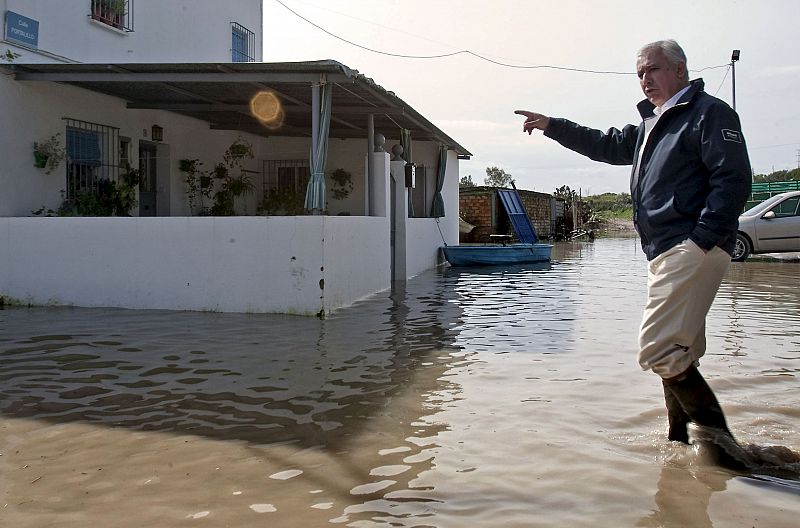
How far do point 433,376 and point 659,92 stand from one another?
2.82 metres

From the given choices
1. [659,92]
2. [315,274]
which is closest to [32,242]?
[315,274]

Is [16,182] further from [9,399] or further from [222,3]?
[222,3]

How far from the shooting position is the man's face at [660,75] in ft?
11.9

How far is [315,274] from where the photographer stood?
8922mm

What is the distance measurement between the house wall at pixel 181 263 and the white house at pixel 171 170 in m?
0.02

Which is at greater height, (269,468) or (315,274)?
(315,274)

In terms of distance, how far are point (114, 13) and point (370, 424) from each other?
10.6 meters

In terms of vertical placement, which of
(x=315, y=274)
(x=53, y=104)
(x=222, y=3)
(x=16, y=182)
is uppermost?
(x=222, y=3)

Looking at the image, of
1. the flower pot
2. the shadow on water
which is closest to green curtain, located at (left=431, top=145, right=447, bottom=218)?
the shadow on water

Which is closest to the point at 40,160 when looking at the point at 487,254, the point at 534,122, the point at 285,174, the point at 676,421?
the point at 285,174

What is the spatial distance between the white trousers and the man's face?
775 millimetres

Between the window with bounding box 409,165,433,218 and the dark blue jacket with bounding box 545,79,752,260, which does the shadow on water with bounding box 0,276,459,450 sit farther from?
the window with bounding box 409,165,433,218

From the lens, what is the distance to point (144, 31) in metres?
13.4

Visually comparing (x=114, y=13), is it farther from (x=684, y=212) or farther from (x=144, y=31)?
(x=684, y=212)
